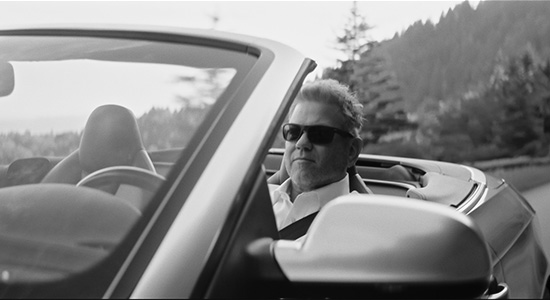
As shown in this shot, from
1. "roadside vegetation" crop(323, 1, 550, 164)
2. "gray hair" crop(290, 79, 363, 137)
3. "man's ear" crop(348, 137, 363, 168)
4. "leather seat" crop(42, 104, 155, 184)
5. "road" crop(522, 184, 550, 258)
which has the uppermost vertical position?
"leather seat" crop(42, 104, 155, 184)

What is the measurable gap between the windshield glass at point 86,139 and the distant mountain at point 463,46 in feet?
11.2

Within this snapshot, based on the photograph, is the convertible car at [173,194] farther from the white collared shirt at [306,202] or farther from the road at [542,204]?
the road at [542,204]

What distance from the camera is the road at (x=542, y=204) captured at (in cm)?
416

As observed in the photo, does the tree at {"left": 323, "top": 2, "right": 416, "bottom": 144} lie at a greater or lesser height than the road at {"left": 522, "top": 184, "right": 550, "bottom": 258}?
greater

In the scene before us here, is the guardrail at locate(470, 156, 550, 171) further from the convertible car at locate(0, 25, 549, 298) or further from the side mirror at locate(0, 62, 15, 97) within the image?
the side mirror at locate(0, 62, 15, 97)

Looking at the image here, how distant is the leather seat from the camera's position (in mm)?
1329

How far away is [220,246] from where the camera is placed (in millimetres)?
996

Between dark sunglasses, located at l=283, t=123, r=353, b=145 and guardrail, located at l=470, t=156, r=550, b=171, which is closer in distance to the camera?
dark sunglasses, located at l=283, t=123, r=353, b=145

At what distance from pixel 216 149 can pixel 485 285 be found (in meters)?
0.43

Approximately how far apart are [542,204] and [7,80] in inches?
147

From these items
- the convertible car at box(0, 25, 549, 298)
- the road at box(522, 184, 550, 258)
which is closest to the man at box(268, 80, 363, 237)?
the convertible car at box(0, 25, 549, 298)

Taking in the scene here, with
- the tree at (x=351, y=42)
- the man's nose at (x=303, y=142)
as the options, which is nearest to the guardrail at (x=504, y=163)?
the tree at (x=351, y=42)

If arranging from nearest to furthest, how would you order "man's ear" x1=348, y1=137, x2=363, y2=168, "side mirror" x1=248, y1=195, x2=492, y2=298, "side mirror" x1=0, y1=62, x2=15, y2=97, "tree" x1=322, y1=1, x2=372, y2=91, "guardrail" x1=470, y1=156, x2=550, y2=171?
"side mirror" x1=248, y1=195, x2=492, y2=298 < "side mirror" x1=0, y1=62, x2=15, y2=97 < "man's ear" x1=348, y1=137, x2=363, y2=168 < "tree" x1=322, y1=1, x2=372, y2=91 < "guardrail" x1=470, y1=156, x2=550, y2=171

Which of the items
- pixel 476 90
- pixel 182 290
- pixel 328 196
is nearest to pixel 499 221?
pixel 328 196
